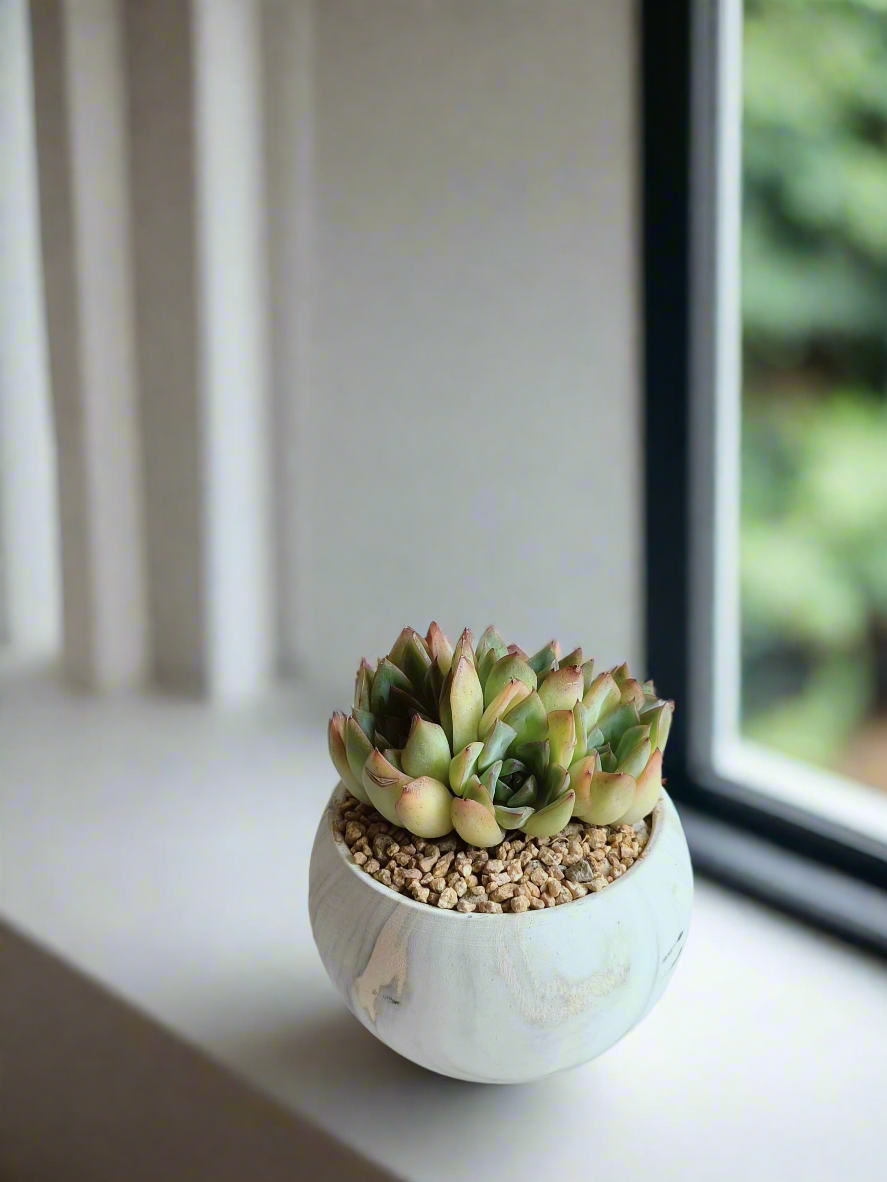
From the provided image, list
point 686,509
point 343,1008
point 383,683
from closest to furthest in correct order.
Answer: point 383,683 → point 343,1008 → point 686,509

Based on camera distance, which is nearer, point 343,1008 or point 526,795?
point 526,795

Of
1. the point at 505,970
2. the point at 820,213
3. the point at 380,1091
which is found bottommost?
the point at 380,1091

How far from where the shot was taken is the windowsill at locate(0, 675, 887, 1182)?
0.70 m

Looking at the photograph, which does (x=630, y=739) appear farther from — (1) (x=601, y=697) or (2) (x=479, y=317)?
(2) (x=479, y=317)

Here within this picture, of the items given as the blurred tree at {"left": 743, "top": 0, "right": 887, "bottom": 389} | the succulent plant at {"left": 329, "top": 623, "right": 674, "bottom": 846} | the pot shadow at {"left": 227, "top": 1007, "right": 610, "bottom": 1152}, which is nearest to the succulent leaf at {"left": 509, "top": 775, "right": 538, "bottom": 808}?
the succulent plant at {"left": 329, "top": 623, "right": 674, "bottom": 846}

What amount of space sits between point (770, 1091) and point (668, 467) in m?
0.53

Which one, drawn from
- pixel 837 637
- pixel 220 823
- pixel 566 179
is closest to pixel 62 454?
pixel 220 823

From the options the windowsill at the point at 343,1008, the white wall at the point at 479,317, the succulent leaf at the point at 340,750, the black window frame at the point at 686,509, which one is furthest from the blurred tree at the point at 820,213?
the succulent leaf at the point at 340,750

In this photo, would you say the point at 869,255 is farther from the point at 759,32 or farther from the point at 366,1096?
the point at 366,1096

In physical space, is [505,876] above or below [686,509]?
below

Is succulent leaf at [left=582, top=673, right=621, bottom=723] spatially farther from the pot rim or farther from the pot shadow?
the pot shadow

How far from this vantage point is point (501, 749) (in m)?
0.64

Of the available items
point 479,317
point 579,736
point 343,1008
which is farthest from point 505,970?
point 479,317

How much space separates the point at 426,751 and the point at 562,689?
9 centimetres
